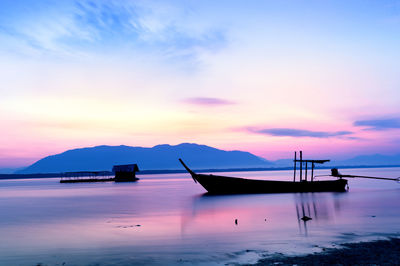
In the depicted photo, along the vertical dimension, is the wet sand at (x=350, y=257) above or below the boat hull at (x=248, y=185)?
below

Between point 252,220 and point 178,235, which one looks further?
point 252,220

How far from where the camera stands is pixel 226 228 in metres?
22.8

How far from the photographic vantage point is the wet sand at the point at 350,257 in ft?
41.5

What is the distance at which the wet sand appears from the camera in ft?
41.5

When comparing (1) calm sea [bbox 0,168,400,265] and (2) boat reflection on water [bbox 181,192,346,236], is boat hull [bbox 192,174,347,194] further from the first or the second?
(1) calm sea [bbox 0,168,400,265]

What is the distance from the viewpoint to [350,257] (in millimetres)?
13414

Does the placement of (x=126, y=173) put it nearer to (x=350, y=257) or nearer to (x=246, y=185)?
(x=246, y=185)

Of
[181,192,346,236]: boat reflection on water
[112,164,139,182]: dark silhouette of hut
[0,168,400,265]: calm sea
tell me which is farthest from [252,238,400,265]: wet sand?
[112,164,139,182]: dark silhouette of hut

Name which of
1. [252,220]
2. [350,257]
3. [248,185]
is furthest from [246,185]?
[350,257]

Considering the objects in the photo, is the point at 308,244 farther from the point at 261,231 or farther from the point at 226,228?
the point at 226,228

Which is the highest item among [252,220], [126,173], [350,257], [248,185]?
[126,173]

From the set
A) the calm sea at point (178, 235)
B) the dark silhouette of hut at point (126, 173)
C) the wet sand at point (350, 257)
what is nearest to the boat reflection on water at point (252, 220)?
the calm sea at point (178, 235)

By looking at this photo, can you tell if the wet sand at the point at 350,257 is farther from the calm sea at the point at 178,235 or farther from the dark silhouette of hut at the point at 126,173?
the dark silhouette of hut at the point at 126,173

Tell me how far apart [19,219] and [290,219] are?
790 inches
